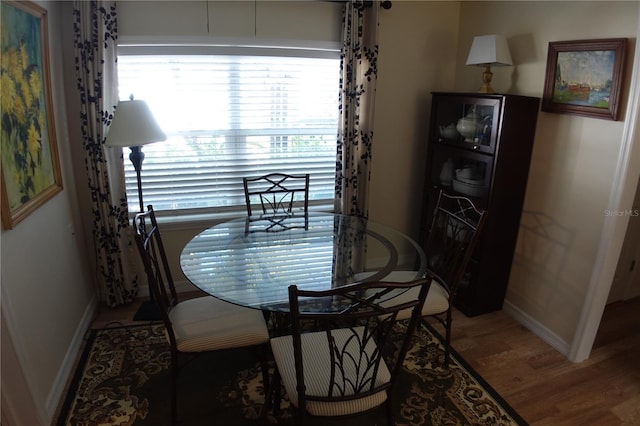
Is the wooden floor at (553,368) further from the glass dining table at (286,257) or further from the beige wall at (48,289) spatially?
the glass dining table at (286,257)

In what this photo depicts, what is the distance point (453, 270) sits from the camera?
2.35 m

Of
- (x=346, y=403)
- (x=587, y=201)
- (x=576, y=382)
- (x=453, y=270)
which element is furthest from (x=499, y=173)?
(x=346, y=403)

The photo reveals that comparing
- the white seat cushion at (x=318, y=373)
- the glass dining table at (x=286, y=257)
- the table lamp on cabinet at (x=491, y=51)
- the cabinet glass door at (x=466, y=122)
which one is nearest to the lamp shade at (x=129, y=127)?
the glass dining table at (x=286, y=257)

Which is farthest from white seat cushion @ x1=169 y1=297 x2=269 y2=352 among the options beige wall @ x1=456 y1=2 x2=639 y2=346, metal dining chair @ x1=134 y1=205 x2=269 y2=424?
beige wall @ x1=456 y1=2 x2=639 y2=346

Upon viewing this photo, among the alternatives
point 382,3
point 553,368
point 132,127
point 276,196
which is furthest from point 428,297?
point 382,3

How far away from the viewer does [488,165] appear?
8.67 ft

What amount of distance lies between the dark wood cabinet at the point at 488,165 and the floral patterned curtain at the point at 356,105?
0.55 meters

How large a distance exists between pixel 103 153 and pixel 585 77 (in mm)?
3004

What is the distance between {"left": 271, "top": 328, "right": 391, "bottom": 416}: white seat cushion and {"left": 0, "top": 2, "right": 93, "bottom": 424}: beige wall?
1.13m

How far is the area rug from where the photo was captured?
1948 millimetres

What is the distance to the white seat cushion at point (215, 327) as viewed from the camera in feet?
5.95

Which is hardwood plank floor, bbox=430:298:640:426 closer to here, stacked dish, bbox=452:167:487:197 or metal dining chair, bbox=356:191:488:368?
metal dining chair, bbox=356:191:488:368

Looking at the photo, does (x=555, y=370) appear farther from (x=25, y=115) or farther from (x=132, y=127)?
(x=25, y=115)

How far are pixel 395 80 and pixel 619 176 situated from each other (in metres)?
1.74
